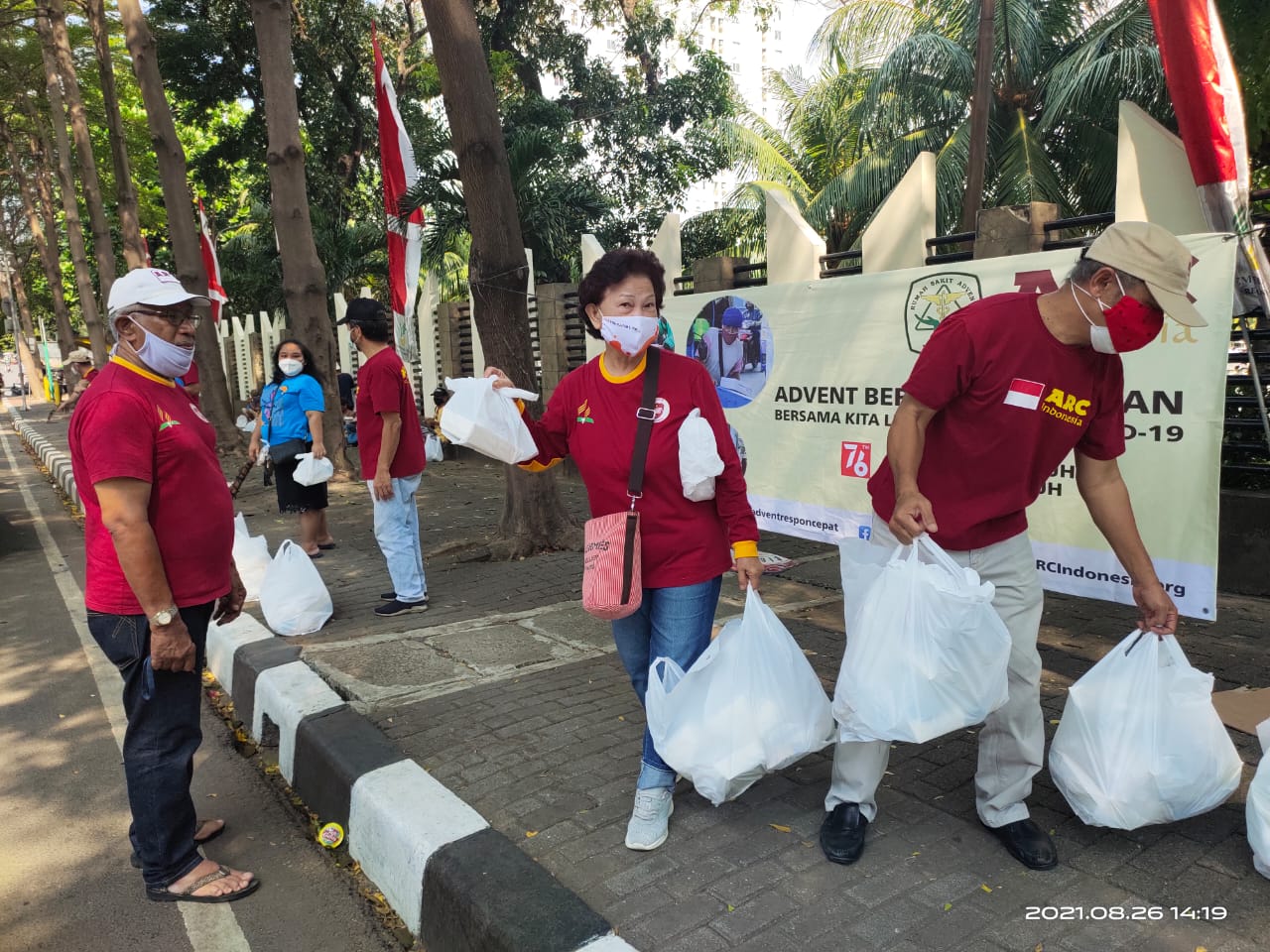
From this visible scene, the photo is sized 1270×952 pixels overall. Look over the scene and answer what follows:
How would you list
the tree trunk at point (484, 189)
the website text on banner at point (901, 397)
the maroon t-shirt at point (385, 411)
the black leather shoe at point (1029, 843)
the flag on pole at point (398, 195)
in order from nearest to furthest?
1. the black leather shoe at point (1029, 843)
2. the website text on banner at point (901, 397)
3. the maroon t-shirt at point (385, 411)
4. the tree trunk at point (484, 189)
5. the flag on pole at point (398, 195)

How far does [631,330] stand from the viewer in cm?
273

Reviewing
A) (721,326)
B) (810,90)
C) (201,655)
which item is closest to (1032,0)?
(810,90)

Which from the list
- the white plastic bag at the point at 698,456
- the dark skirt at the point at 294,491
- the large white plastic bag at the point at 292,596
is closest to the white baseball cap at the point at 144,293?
the white plastic bag at the point at 698,456

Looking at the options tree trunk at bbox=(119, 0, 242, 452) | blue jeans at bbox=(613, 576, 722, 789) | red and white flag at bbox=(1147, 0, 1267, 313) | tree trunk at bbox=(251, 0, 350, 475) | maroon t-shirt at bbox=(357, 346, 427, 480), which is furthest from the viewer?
tree trunk at bbox=(119, 0, 242, 452)

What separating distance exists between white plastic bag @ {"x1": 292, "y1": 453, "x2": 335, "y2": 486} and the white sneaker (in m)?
Result: 4.53

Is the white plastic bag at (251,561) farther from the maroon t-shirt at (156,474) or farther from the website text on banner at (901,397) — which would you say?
the website text on banner at (901,397)

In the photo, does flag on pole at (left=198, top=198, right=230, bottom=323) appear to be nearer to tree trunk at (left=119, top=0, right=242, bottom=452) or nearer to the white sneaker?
tree trunk at (left=119, top=0, right=242, bottom=452)

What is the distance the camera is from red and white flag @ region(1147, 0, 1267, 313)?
3.34m

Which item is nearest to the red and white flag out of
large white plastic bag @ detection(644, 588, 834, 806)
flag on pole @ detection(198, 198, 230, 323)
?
large white plastic bag @ detection(644, 588, 834, 806)

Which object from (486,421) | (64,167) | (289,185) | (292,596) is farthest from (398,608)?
(64,167)

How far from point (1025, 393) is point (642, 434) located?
1.07m

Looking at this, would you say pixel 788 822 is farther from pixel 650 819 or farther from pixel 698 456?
pixel 698 456

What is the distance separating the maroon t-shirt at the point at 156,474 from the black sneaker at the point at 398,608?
8.80 ft

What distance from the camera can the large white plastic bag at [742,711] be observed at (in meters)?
2.69
